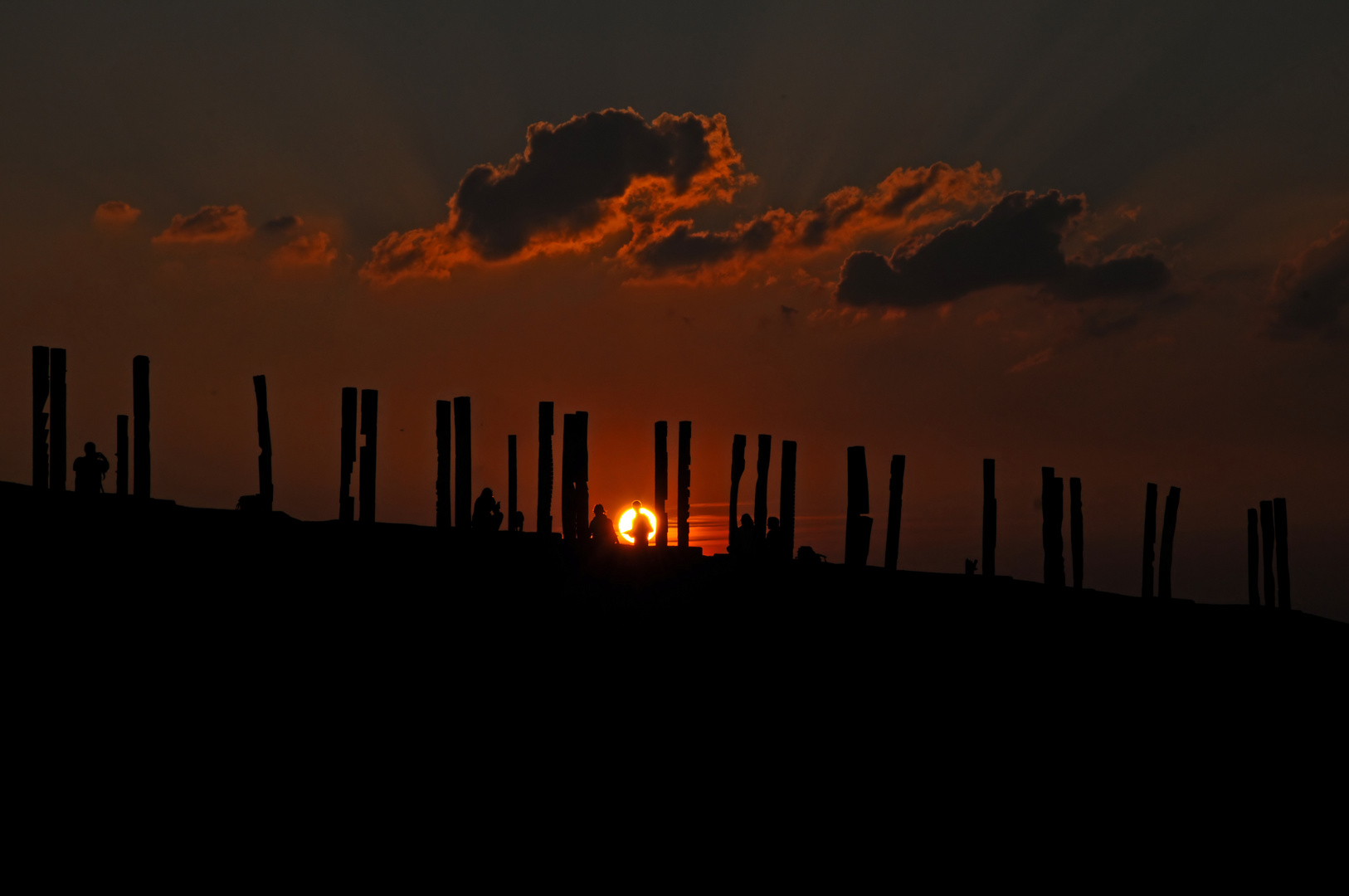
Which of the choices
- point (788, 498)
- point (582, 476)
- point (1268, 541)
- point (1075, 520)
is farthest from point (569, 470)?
point (1268, 541)

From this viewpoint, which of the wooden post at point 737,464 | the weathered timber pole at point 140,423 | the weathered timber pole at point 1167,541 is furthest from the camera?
the weathered timber pole at point 1167,541

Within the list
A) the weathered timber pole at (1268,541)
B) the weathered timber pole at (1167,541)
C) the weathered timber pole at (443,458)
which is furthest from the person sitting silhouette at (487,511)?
the weathered timber pole at (1268,541)

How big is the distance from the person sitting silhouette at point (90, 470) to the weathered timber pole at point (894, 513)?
13.4 m

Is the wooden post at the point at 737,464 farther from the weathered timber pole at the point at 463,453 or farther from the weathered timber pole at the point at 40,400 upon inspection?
the weathered timber pole at the point at 40,400

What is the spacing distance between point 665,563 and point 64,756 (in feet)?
29.2

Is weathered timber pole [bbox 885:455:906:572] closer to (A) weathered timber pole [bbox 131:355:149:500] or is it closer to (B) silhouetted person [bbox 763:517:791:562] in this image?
(B) silhouetted person [bbox 763:517:791:562]

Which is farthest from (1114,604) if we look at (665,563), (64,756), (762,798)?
(64,756)

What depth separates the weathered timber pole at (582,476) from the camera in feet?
57.8

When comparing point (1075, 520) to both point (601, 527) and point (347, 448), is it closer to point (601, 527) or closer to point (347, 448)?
point (601, 527)

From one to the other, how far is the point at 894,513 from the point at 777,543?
310 centimetres

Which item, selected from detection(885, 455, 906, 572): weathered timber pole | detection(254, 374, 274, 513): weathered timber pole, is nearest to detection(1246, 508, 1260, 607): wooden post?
detection(885, 455, 906, 572): weathered timber pole

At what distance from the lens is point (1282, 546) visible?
28531 mm

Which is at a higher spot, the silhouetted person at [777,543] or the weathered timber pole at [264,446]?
the weathered timber pole at [264,446]

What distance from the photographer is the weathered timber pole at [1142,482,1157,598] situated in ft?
83.2
